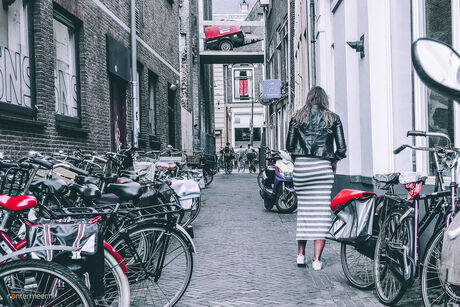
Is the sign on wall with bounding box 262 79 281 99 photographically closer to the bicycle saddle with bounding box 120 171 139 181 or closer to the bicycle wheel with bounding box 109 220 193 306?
the bicycle saddle with bounding box 120 171 139 181

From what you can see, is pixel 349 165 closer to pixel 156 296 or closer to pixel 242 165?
pixel 156 296

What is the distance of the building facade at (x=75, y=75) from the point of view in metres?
7.42

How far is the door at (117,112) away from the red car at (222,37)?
82.7ft

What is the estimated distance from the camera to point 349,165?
9.05 m

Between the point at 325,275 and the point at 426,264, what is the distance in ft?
6.49

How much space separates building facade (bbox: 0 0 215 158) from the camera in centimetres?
742

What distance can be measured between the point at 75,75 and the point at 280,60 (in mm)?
15811

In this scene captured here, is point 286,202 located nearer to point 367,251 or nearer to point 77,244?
point 367,251

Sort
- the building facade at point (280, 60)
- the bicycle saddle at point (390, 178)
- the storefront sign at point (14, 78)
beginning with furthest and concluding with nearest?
the building facade at point (280, 60) → the storefront sign at point (14, 78) → the bicycle saddle at point (390, 178)

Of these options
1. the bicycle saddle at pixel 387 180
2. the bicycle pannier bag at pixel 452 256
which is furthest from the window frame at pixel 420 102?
the bicycle pannier bag at pixel 452 256

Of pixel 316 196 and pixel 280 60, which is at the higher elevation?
pixel 280 60

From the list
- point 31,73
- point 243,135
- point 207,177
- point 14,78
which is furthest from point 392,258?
point 243,135

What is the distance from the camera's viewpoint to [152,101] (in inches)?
652

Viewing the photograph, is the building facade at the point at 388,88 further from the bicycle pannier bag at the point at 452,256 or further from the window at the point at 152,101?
the window at the point at 152,101
